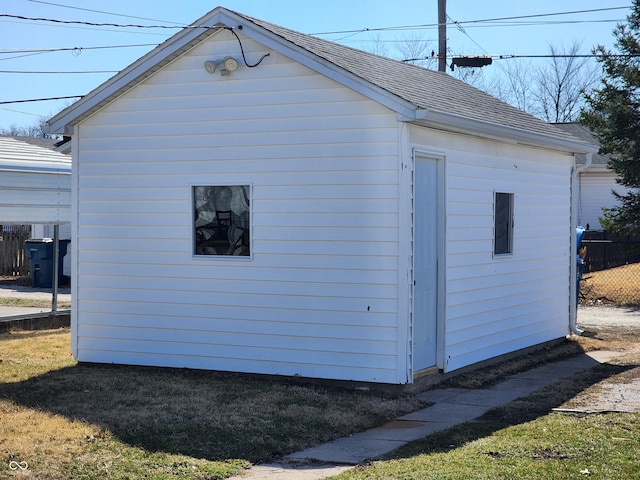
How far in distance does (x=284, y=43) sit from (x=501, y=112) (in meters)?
4.53

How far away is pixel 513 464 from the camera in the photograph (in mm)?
7020

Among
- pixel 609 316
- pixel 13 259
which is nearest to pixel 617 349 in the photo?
pixel 609 316

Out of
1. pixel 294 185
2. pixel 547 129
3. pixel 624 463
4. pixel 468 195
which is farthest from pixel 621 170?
pixel 624 463

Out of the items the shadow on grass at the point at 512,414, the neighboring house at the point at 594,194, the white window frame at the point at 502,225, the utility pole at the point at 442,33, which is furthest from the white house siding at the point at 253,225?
the neighboring house at the point at 594,194

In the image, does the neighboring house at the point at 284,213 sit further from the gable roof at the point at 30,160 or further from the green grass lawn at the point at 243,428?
the gable roof at the point at 30,160

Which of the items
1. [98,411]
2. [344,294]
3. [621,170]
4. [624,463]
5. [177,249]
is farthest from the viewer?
[621,170]

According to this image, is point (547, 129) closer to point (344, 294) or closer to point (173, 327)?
point (344, 294)

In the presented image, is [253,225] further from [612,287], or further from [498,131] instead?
[612,287]

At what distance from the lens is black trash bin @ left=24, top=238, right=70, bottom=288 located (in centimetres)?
2377

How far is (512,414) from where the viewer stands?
919cm

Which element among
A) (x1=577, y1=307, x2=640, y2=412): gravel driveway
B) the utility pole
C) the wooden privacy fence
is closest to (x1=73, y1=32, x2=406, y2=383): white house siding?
(x1=577, y1=307, x2=640, y2=412): gravel driveway

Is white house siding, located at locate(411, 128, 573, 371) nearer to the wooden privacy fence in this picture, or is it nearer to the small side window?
the small side window

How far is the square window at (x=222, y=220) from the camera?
36.0 ft

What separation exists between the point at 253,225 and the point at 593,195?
25.0 meters
